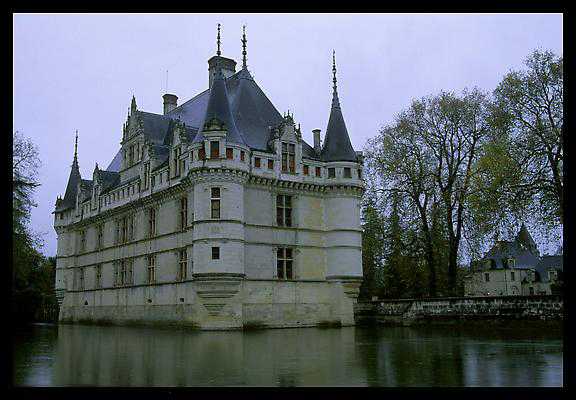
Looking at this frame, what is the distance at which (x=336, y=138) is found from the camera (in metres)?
32.3

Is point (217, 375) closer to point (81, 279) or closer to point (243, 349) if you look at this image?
point (243, 349)

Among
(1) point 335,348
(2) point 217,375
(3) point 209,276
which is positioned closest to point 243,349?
(1) point 335,348

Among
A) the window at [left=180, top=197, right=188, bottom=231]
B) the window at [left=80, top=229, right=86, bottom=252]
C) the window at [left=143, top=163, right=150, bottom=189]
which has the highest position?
the window at [left=143, top=163, right=150, bottom=189]

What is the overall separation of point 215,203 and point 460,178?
49.0ft

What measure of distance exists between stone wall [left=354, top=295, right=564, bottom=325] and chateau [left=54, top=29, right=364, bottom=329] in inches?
125

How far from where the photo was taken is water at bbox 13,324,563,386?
10.1 m

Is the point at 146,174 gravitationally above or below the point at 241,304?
above

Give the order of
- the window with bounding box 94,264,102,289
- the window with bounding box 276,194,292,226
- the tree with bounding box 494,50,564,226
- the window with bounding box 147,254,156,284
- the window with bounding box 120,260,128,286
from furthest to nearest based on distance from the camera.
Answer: the window with bounding box 94,264,102,289 < the window with bounding box 120,260,128,286 < the window with bounding box 147,254,156,284 < the window with bounding box 276,194,292,226 < the tree with bounding box 494,50,564,226

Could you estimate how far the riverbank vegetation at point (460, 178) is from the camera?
83.9ft

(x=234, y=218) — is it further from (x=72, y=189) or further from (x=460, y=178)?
(x=72, y=189)

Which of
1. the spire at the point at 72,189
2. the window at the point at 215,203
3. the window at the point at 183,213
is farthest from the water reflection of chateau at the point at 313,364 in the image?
the spire at the point at 72,189

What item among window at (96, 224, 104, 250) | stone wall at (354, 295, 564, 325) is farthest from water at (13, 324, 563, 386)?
window at (96, 224, 104, 250)

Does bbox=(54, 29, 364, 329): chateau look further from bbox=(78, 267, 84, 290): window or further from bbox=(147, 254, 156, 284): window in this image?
bbox=(78, 267, 84, 290): window

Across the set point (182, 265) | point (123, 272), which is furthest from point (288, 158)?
point (123, 272)
